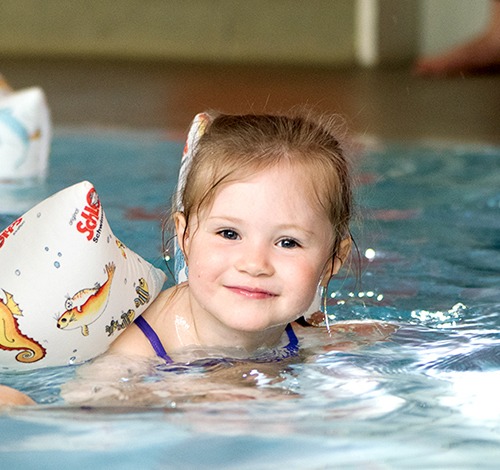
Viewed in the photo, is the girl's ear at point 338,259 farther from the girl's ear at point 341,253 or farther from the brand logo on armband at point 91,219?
the brand logo on armband at point 91,219

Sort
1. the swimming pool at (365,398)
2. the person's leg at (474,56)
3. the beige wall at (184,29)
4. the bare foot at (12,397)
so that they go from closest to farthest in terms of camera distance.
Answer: the swimming pool at (365,398) → the bare foot at (12,397) → the person's leg at (474,56) → the beige wall at (184,29)

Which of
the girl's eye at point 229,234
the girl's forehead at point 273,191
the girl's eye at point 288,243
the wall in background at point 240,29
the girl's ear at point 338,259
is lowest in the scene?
the girl's ear at point 338,259

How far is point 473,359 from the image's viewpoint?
2.17 m

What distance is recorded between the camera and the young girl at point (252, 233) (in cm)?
196

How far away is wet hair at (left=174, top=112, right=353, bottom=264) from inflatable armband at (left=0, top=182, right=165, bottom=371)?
195 mm

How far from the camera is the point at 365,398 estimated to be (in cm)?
188

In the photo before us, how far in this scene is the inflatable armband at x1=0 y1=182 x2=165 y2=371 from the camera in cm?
202

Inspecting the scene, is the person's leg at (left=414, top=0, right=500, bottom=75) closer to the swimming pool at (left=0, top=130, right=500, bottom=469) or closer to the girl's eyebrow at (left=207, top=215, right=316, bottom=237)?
the swimming pool at (left=0, top=130, right=500, bottom=469)

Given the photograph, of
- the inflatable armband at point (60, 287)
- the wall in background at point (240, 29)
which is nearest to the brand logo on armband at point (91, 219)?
the inflatable armband at point (60, 287)

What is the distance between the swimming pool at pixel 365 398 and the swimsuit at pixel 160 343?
0.05m

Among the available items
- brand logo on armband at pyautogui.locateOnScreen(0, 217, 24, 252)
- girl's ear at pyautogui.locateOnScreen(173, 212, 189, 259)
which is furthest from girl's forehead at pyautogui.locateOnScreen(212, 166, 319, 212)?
brand logo on armband at pyautogui.locateOnScreen(0, 217, 24, 252)

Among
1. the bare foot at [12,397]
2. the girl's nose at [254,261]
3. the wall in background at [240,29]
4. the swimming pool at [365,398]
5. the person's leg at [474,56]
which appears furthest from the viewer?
the wall in background at [240,29]

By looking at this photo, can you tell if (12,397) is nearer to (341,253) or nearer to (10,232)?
(10,232)

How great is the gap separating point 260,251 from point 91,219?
353mm
